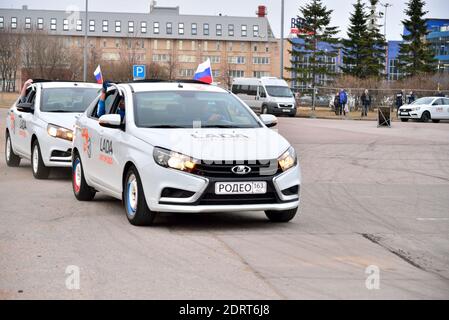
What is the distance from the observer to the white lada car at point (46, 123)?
581 inches

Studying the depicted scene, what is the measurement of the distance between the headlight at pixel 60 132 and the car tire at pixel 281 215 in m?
5.43

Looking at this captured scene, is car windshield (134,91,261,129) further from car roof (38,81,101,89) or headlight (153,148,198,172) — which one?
car roof (38,81,101,89)

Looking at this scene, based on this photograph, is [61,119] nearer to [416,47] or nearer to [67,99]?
[67,99]

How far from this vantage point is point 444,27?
383 ft

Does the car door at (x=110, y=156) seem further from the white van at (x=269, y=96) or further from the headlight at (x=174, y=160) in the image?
the white van at (x=269, y=96)

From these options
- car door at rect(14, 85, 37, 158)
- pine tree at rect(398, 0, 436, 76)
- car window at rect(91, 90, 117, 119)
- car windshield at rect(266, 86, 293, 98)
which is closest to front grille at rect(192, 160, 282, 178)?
car window at rect(91, 90, 117, 119)

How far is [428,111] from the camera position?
48.5 meters

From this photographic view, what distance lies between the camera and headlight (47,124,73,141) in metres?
14.8

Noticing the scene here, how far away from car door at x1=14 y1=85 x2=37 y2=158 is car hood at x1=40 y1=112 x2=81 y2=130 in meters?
0.38

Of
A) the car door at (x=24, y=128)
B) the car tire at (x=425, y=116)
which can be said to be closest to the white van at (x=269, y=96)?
the car tire at (x=425, y=116)

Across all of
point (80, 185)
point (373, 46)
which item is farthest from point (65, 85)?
point (373, 46)

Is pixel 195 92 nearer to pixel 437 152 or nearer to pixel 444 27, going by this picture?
pixel 437 152

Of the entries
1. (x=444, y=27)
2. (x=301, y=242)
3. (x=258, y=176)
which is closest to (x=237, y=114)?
(x=258, y=176)

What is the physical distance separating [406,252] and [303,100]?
6249 centimetres
